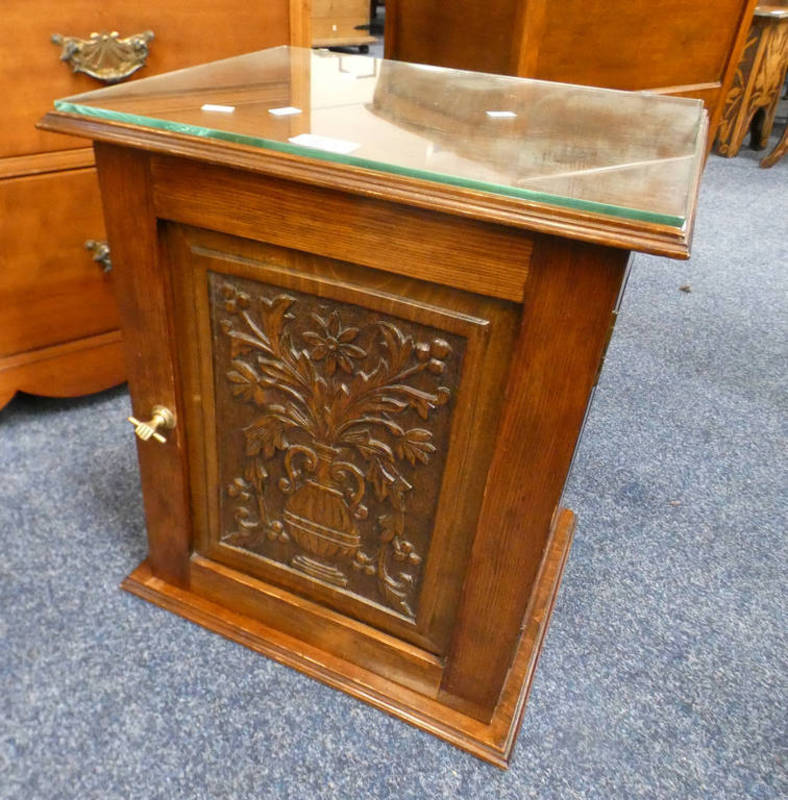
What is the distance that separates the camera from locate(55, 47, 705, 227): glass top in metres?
0.54

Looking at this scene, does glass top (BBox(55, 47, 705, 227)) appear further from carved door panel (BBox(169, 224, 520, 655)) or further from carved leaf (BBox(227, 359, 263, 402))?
carved leaf (BBox(227, 359, 263, 402))

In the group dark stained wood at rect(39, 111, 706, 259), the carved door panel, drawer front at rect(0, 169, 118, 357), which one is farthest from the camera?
drawer front at rect(0, 169, 118, 357)

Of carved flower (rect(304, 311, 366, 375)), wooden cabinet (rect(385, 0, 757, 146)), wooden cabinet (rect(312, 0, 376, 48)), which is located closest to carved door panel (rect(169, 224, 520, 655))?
carved flower (rect(304, 311, 366, 375))

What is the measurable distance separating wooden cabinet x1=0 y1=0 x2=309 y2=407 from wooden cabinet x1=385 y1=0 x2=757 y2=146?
0.77 ft

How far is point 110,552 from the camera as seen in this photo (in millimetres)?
1063

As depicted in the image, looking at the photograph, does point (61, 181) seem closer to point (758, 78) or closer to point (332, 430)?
point (332, 430)

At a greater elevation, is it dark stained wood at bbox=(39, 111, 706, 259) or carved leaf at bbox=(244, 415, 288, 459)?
dark stained wood at bbox=(39, 111, 706, 259)

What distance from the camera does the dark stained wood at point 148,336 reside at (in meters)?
0.70

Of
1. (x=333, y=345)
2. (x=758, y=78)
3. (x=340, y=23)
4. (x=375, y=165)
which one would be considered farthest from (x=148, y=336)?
(x=340, y=23)

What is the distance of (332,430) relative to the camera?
0.76m

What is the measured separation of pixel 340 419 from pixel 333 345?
3.4 inches

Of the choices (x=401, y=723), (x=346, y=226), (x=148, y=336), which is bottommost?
(x=401, y=723)

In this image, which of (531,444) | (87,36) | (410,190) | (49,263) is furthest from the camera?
(49,263)

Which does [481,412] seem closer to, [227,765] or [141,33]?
[227,765]
